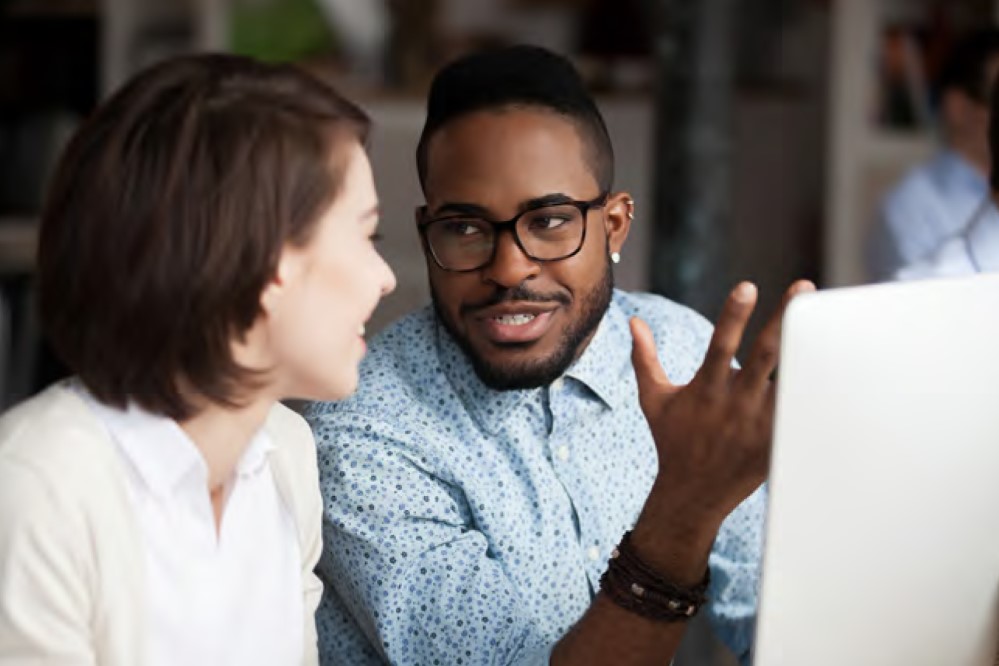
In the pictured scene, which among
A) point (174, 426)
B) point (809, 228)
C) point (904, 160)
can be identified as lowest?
point (809, 228)

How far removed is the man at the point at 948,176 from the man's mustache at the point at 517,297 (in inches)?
86.8

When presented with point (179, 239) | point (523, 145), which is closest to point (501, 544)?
point (523, 145)

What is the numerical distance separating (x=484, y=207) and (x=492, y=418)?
199 mm

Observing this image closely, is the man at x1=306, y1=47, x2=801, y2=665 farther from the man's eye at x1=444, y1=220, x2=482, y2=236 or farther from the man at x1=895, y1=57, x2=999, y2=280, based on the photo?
the man at x1=895, y1=57, x2=999, y2=280

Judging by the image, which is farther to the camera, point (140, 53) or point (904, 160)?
point (140, 53)

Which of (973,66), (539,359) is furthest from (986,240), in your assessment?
(973,66)

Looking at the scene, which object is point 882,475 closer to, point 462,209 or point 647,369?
point 647,369

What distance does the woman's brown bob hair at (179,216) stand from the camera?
1.13 meters

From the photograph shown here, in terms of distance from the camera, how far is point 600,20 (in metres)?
5.99

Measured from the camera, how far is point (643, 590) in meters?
1.25

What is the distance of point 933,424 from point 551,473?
0.41 metres

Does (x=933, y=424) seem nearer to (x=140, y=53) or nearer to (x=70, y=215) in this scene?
(x=70, y=215)

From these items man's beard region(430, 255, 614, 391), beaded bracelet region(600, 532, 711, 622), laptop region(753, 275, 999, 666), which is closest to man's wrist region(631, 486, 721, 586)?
beaded bracelet region(600, 532, 711, 622)

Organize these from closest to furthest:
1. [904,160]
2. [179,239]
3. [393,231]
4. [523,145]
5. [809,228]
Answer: [179,239] < [523,145] < [393,231] < [904,160] < [809,228]
